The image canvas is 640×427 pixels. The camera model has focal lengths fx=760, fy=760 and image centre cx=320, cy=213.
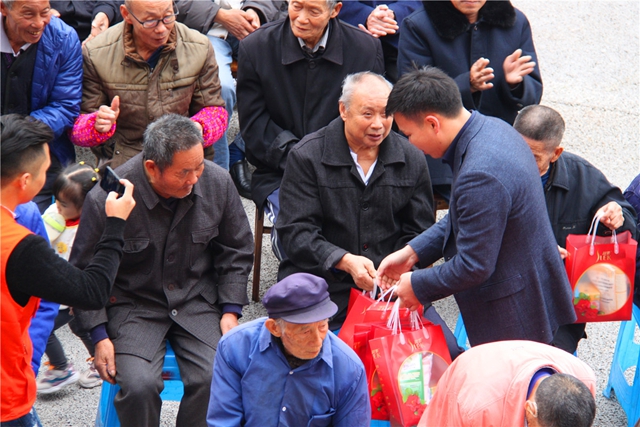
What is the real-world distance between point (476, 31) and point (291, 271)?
2084 millimetres

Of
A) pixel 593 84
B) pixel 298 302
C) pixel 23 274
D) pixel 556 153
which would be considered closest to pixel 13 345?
pixel 23 274

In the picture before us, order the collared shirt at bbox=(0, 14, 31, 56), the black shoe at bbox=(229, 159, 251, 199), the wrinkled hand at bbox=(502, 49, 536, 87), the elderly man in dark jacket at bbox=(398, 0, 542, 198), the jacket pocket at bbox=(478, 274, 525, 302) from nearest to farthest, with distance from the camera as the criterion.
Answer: the jacket pocket at bbox=(478, 274, 525, 302), the collared shirt at bbox=(0, 14, 31, 56), the wrinkled hand at bbox=(502, 49, 536, 87), the elderly man in dark jacket at bbox=(398, 0, 542, 198), the black shoe at bbox=(229, 159, 251, 199)

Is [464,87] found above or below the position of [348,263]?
above

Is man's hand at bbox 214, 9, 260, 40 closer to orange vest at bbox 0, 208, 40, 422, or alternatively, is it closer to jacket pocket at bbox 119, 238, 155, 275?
jacket pocket at bbox 119, 238, 155, 275

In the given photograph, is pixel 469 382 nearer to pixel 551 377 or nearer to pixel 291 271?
pixel 551 377

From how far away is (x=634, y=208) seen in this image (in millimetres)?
4262

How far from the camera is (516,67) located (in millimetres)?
4895

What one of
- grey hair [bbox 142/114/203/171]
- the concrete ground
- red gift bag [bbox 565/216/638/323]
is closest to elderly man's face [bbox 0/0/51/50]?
grey hair [bbox 142/114/203/171]

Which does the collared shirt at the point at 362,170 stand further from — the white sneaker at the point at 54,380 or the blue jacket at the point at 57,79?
the white sneaker at the point at 54,380

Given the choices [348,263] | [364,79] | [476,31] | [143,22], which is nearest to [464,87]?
[476,31]

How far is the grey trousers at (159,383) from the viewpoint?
354 cm

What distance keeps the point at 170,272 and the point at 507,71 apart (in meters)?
2.56

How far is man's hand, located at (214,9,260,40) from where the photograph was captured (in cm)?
544

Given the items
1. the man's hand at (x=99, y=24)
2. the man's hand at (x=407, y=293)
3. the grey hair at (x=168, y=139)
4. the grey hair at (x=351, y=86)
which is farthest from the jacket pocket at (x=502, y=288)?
the man's hand at (x=99, y=24)
